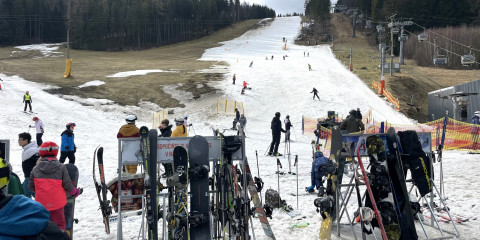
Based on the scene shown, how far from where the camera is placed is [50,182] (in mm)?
4719

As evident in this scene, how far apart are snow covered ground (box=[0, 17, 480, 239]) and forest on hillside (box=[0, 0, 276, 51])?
4507cm

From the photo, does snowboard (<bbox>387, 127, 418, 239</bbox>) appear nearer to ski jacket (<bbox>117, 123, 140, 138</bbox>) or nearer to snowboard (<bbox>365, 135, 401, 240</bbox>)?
snowboard (<bbox>365, 135, 401, 240</bbox>)

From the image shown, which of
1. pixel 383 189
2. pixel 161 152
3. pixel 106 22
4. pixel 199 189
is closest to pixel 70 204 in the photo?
pixel 161 152

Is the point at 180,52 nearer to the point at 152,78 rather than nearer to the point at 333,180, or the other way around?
the point at 152,78

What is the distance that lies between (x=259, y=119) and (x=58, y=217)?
23.5 meters

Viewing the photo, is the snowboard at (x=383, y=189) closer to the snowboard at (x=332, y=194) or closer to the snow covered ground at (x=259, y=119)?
the snowboard at (x=332, y=194)

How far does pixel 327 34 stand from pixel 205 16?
34058 millimetres

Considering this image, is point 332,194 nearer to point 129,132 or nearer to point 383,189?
point 383,189

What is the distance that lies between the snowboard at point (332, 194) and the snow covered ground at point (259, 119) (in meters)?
0.37

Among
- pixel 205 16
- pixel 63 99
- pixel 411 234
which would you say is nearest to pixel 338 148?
A: pixel 411 234

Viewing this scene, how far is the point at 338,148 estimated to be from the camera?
5785 mm

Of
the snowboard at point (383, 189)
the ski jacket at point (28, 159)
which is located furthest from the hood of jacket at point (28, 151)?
the snowboard at point (383, 189)

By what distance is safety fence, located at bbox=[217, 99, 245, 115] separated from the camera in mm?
30323

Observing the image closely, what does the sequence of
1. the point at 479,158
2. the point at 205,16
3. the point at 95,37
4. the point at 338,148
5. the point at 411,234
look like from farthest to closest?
the point at 205,16
the point at 95,37
the point at 479,158
the point at 338,148
the point at 411,234
